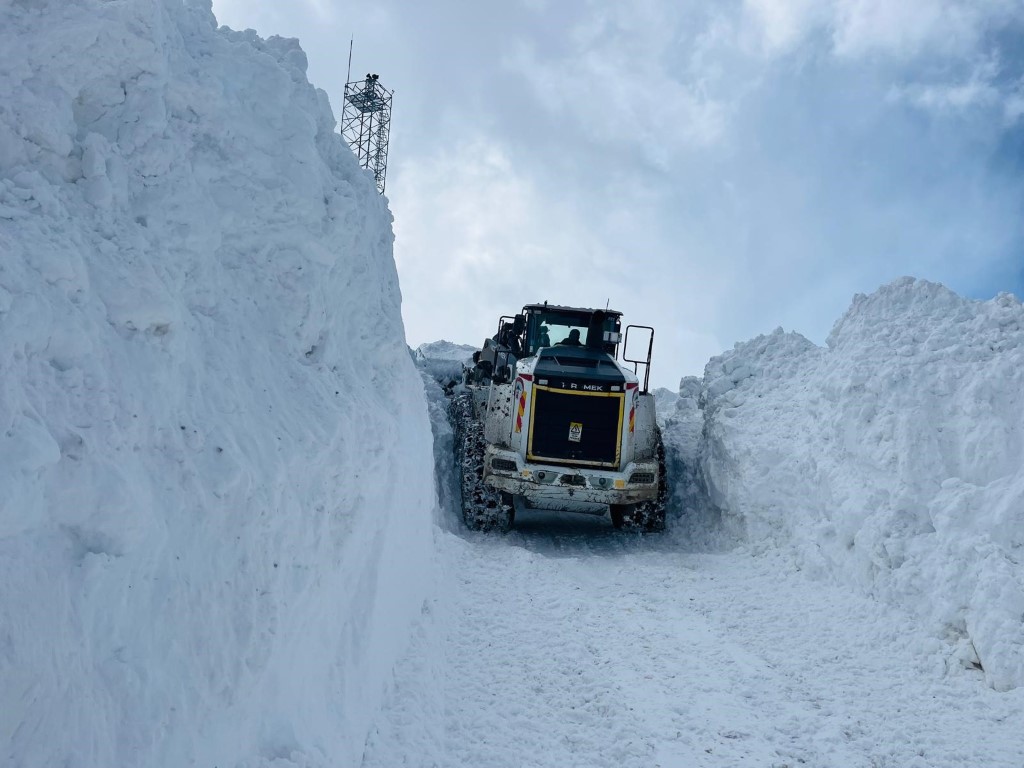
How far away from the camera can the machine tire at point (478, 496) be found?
11.1 meters

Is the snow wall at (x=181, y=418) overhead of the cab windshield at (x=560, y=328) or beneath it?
beneath

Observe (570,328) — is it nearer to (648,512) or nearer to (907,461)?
(648,512)

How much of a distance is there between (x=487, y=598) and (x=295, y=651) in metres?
3.97

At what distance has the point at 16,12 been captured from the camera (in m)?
4.11

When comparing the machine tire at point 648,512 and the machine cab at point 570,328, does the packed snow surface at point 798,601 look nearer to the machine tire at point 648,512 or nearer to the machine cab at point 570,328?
the machine tire at point 648,512

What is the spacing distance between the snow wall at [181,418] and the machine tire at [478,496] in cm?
485

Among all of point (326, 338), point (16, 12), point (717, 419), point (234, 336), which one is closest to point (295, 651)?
point (234, 336)

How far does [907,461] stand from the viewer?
7.61 m

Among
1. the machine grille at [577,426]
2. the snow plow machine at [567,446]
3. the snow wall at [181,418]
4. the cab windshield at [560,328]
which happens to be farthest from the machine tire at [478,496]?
the snow wall at [181,418]

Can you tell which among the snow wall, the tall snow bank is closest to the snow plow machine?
the tall snow bank

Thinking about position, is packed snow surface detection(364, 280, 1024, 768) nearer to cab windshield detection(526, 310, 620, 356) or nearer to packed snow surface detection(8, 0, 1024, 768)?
packed snow surface detection(8, 0, 1024, 768)

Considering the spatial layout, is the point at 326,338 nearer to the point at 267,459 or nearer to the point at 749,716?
the point at 267,459

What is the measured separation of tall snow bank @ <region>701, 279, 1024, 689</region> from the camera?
627 cm

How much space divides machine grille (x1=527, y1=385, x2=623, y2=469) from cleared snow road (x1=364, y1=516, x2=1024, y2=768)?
2581 mm
